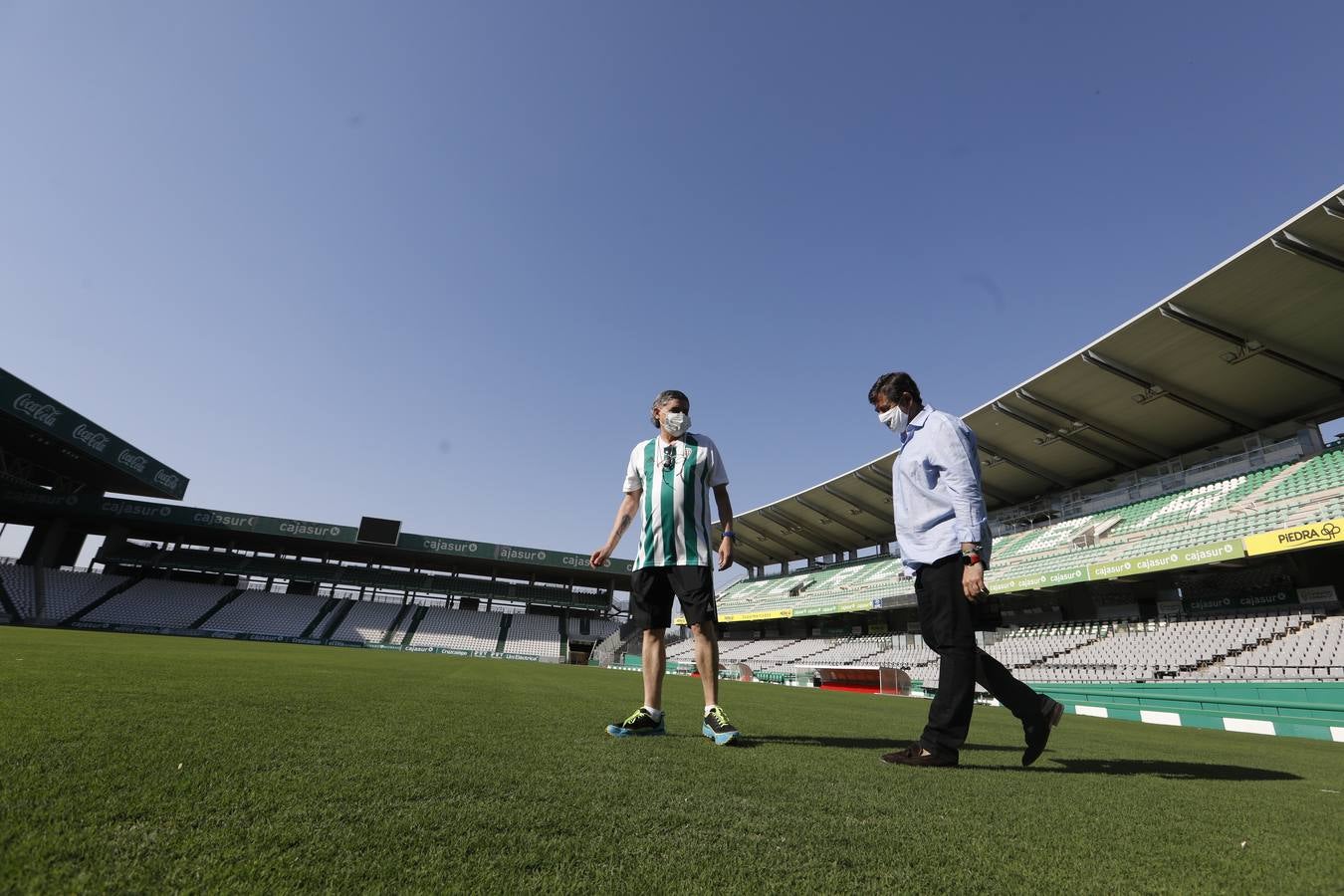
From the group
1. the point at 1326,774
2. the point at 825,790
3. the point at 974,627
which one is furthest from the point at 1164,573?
the point at 825,790

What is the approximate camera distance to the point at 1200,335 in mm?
14758

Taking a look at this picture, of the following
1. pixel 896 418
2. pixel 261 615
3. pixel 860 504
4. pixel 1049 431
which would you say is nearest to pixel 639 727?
pixel 896 418

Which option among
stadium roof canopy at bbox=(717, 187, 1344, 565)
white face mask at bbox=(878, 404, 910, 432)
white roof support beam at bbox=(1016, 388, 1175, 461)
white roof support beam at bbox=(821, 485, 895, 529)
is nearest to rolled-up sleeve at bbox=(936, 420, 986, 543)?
white face mask at bbox=(878, 404, 910, 432)

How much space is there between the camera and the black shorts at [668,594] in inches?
127

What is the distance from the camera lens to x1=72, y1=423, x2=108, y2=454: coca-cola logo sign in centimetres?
2500

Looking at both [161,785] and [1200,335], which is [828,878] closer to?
[161,785]

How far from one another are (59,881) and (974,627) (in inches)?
121

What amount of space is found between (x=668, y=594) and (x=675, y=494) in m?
0.59

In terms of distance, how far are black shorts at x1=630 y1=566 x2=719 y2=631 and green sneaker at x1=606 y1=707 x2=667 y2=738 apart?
449 mm

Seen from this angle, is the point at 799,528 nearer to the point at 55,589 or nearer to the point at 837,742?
the point at 837,742

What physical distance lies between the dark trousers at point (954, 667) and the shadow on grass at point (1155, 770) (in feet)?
0.87

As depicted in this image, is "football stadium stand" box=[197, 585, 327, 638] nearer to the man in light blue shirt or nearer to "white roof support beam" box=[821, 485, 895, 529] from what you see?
"white roof support beam" box=[821, 485, 895, 529]

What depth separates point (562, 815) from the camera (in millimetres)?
1421

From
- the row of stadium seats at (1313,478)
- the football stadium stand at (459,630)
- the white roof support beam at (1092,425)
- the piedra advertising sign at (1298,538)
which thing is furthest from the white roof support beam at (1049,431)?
the football stadium stand at (459,630)
